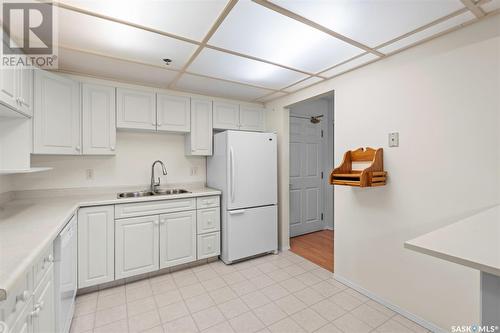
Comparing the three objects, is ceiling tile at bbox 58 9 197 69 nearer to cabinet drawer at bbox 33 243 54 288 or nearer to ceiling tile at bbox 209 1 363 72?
ceiling tile at bbox 209 1 363 72

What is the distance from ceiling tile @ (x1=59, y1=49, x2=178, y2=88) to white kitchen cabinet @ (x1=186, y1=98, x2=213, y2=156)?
48 centimetres

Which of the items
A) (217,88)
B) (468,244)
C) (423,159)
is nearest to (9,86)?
(217,88)

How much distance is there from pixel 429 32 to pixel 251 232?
2586mm

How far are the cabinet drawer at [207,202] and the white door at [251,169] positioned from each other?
176 millimetres

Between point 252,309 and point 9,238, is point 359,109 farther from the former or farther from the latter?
point 9,238

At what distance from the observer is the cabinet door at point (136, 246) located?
2.35 meters

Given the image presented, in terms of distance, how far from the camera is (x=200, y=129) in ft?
10.1

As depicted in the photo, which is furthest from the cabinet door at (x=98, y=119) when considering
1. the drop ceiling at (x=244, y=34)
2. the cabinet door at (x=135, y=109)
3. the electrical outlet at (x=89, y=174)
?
the electrical outlet at (x=89, y=174)

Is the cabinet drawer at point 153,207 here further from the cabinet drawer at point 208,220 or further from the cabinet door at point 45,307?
the cabinet door at point 45,307

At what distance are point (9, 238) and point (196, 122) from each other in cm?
216

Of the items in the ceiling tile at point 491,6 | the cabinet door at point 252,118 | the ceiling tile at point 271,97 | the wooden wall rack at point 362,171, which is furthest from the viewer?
the cabinet door at point 252,118

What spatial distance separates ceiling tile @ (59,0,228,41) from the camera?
1.37m

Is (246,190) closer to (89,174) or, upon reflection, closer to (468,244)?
(89,174)

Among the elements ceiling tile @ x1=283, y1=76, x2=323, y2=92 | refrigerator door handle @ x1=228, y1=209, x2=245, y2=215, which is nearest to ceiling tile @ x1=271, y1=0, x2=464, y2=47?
ceiling tile @ x1=283, y1=76, x2=323, y2=92
